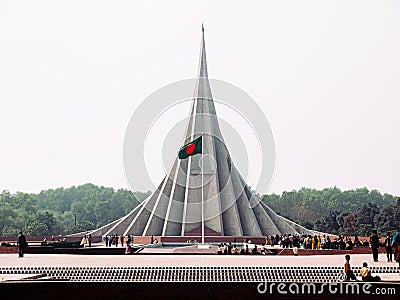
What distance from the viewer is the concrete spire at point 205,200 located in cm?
3738

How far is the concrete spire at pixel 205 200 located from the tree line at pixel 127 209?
7979 mm

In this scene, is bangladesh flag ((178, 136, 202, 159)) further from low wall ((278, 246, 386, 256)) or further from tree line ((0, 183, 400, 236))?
tree line ((0, 183, 400, 236))

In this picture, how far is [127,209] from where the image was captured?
8144 centimetres

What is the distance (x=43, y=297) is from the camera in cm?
1073

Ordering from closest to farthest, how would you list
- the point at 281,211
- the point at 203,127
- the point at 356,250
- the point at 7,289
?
the point at 7,289, the point at 356,250, the point at 203,127, the point at 281,211

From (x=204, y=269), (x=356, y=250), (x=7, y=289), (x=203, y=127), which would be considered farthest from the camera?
(x=203, y=127)

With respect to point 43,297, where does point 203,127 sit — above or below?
above

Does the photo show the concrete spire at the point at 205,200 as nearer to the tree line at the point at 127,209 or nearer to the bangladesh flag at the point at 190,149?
the bangladesh flag at the point at 190,149

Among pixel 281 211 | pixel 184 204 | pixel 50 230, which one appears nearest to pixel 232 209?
pixel 184 204

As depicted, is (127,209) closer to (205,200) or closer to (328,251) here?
(205,200)

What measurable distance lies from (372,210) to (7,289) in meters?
41.1

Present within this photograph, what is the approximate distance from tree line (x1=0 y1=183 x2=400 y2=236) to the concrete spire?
7979mm

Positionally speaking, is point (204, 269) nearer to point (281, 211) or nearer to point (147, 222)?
point (147, 222)

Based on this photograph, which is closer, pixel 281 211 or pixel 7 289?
pixel 7 289
